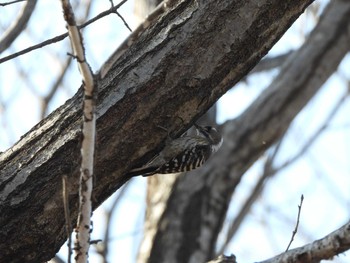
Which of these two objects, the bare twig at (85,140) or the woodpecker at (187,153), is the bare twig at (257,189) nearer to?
the woodpecker at (187,153)

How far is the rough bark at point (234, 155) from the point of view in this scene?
6051mm

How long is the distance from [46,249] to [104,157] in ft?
1.51

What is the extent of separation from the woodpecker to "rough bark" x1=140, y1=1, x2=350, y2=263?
782 millimetres

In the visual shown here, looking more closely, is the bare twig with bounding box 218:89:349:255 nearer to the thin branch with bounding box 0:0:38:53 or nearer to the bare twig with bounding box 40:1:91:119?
the bare twig with bounding box 40:1:91:119

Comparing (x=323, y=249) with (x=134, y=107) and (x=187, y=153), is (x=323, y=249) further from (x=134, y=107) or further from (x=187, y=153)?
(x=187, y=153)

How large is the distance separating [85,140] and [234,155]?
3.80 m

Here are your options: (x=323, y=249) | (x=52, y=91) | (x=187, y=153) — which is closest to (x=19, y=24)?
(x=187, y=153)

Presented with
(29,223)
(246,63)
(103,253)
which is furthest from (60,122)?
(103,253)

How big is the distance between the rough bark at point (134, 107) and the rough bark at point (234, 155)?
2828mm

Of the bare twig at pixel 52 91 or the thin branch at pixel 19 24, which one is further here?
the bare twig at pixel 52 91

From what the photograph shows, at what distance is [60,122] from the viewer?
127 inches

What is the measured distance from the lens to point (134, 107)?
3205mm

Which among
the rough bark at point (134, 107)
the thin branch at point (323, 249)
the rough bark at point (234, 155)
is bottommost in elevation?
the thin branch at point (323, 249)

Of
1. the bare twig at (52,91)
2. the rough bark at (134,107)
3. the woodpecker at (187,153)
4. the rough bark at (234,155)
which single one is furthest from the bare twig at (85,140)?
the bare twig at (52,91)
